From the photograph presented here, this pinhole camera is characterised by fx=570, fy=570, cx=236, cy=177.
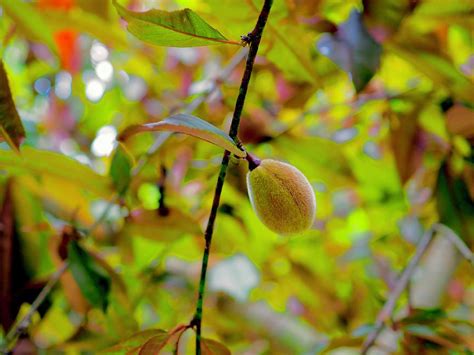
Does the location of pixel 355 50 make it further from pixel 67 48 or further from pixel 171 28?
pixel 67 48

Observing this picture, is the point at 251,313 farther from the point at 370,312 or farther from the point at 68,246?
the point at 68,246

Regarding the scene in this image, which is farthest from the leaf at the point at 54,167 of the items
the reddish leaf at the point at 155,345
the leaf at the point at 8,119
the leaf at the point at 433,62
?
the leaf at the point at 433,62

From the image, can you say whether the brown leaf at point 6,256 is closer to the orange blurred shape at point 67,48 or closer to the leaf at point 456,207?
the orange blurred shape at point 67,48

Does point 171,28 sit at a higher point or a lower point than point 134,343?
higher

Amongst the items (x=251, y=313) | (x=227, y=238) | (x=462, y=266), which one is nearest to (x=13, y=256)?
(x=227, y=238)

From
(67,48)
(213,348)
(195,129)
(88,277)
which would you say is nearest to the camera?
(195,129)

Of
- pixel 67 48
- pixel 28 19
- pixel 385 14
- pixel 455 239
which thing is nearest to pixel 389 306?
pixel 455 239

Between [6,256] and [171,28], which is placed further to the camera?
[6,256]
